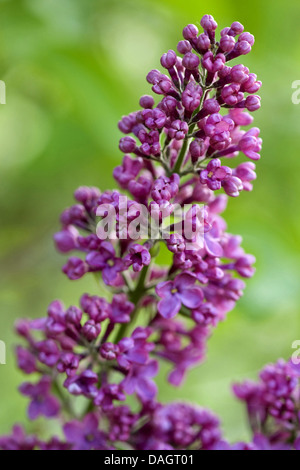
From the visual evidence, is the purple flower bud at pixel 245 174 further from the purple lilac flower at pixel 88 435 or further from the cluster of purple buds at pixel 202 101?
the purple lilac flower at pixel 88 435

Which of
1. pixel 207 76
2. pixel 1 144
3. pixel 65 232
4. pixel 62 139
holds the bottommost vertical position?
pixel 65 232

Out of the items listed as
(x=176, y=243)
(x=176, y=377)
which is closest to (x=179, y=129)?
(x=176, y=243)

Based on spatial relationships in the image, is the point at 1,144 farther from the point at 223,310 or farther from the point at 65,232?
the point at 223,310

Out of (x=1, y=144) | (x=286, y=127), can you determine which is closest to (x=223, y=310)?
(x=286, y=127)

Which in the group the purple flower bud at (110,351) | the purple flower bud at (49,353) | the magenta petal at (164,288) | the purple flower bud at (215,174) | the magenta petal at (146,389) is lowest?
the magenta petal at (146,389)

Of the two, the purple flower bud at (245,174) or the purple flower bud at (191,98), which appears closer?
the purple flower bud at (191,98)

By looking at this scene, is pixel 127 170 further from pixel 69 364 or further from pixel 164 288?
pixel 69 364

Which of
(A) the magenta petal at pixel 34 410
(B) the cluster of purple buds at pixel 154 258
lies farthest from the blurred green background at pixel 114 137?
(A) the magenta petal at pixel 34 410
